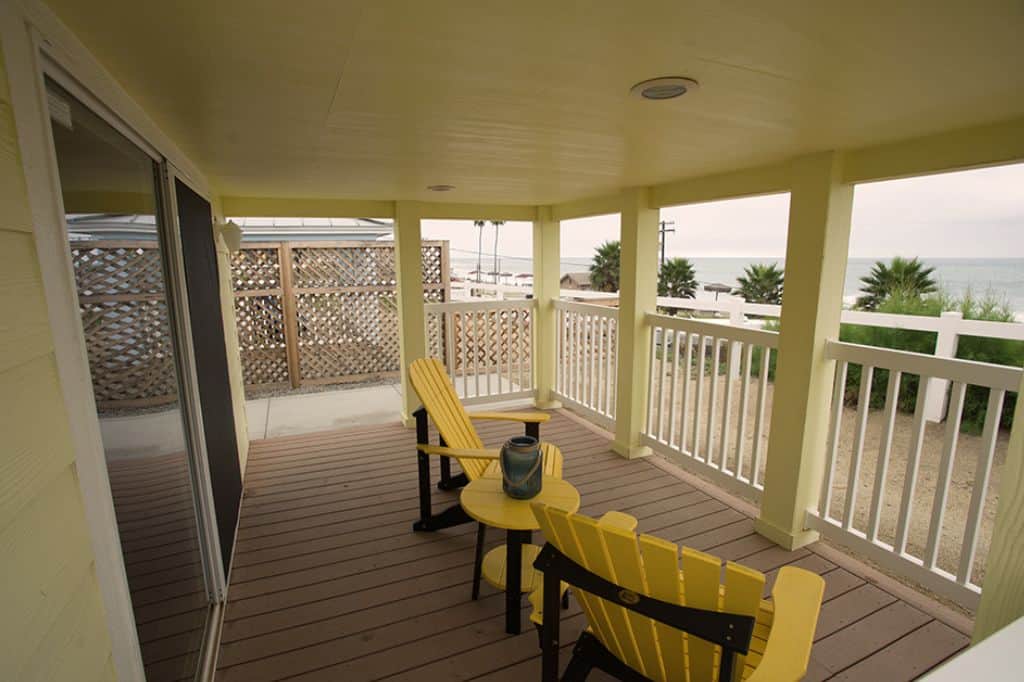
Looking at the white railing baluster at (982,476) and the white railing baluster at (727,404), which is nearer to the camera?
the white railing baluster at (982,476)

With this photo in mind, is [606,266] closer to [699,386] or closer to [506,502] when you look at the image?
[699,386]

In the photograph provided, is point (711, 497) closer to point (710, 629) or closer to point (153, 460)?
point (710, 629)

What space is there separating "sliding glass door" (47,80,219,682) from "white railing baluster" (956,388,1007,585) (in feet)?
9.67

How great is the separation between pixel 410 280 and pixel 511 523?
2846 millimetres

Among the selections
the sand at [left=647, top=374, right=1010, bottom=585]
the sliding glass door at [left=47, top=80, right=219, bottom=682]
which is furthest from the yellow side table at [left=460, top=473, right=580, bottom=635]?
the sand at [left=647, top=374, right=1010, bottom=585]

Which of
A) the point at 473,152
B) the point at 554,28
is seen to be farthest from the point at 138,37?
the point at 473,152

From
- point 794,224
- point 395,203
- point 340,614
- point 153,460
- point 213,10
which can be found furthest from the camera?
point 395,203

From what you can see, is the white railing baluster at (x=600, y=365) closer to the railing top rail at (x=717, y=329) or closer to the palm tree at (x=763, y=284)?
the railing top rail at (x=717, y=329)

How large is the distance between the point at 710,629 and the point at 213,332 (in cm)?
263

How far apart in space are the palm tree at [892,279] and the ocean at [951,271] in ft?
0.74

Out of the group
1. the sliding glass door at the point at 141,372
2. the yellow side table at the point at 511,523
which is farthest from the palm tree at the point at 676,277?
the sliding glass door at the point at 141,372

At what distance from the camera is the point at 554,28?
1.03 metres

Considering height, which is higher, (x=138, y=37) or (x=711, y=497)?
(x=138, y=37)

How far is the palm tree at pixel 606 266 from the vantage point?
62.4 feet
